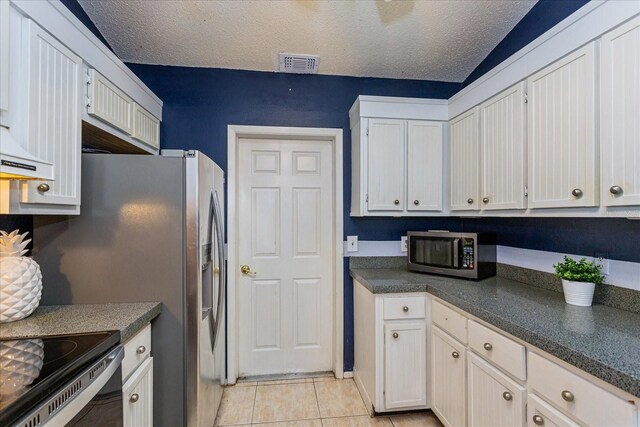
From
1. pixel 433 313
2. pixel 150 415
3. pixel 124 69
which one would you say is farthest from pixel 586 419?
pixel 124 69

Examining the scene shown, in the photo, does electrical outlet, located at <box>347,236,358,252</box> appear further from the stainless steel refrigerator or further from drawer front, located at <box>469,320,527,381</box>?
the stainless steel refrigerator

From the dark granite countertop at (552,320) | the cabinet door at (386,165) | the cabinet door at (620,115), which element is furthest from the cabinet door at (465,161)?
the cabinet door at (620,115)

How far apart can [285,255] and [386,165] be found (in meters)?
1.13

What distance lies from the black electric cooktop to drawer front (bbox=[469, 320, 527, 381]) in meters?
1.59

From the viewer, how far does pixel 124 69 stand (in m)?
1.84

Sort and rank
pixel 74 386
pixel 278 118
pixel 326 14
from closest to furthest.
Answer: pixel 74 386, pixel 326 14, pixel 278 118

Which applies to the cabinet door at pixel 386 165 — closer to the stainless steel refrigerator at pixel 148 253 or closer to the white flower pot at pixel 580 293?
the white flower pot at pixel 580 293

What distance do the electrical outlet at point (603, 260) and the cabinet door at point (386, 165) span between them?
115 centimetres

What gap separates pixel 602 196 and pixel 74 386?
2021 mm

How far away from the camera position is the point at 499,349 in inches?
54.6

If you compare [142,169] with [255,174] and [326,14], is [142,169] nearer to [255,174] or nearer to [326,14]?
[255,174]

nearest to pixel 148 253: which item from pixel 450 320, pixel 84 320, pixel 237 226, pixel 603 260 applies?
pixel 84 320

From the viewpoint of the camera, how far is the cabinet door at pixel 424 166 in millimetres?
2371

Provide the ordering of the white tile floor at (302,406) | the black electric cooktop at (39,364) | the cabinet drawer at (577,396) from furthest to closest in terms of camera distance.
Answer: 1. the white tile floor at (302,406)
2. the cabinet drawer at (577,396)
3. the black electric cooktop at (39,364)
